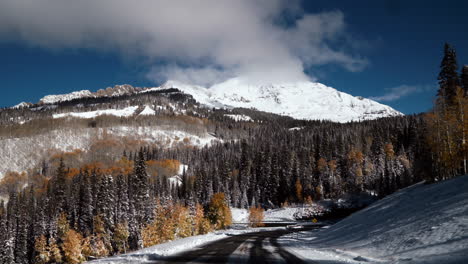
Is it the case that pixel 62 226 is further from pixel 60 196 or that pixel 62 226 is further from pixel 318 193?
pixel 318 193

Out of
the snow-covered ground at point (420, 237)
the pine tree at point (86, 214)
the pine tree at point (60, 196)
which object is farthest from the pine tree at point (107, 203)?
the snow-covered ground at point (420, 237)

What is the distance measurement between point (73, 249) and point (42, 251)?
15.6 metres

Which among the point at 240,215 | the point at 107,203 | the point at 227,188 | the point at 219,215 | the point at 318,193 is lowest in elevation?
the point at 240,215

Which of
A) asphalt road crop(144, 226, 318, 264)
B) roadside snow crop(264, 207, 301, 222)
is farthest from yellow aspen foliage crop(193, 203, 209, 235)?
asphalt road crop(144, 226, 318, 264)

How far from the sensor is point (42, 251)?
262 feet

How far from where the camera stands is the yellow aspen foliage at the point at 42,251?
78.6 m

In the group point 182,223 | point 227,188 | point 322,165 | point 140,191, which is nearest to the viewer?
point 140,191

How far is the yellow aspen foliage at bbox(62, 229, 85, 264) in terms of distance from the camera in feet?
234

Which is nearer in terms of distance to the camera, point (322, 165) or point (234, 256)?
point (234, 256)

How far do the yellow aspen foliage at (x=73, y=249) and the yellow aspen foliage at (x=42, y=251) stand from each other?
7232 mm

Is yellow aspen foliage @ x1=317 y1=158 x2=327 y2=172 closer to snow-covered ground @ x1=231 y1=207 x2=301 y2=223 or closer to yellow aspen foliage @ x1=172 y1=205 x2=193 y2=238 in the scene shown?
snow-covered ground @ x1=231 y1=207 x2=301 y2=223

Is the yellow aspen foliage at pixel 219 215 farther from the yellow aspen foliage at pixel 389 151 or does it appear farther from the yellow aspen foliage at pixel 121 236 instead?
the yellow aspen foliage at pixel 389 151

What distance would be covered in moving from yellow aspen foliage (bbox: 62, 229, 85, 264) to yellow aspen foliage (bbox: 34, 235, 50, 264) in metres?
7.23

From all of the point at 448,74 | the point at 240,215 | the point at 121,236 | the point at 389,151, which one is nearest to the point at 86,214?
the point at 121,236
